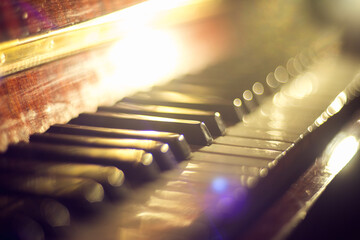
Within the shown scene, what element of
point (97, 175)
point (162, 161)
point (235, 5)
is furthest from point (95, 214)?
point (235, 5)

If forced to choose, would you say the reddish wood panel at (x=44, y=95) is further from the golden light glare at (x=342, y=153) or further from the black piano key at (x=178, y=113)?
the golden light glare at (x=342, y=153)

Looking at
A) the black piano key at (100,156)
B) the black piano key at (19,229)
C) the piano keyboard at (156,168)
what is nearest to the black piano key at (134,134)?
the piano keyboard at (156,168)

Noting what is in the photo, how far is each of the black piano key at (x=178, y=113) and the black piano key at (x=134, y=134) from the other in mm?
202

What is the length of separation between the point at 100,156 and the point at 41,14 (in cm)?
44

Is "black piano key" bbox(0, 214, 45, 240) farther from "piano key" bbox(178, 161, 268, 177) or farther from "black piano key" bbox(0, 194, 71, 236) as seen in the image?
"piano key" bbox(178, 161, 268, 177)

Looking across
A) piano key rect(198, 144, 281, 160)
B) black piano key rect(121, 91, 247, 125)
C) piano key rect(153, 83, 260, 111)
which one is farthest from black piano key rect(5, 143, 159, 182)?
piano key rect(153, 83, 260, 111)

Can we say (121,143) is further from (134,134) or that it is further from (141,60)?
(141,60)

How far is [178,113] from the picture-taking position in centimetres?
137

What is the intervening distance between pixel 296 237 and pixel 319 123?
1.86 ft

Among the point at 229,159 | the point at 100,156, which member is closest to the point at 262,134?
the point at 229,159

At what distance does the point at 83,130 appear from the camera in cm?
119

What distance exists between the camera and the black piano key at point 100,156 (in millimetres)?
963

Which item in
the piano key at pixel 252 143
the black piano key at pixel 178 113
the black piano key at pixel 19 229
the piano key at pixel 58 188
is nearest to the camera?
the black piano key at pixel 19 229

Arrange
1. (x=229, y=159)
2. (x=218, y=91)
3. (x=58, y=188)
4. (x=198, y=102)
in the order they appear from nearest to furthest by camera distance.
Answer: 1. (x=58, y=188)
2. (x=229, y=159)
3. (x=198, y=102)
4. (x=218, y=91)
